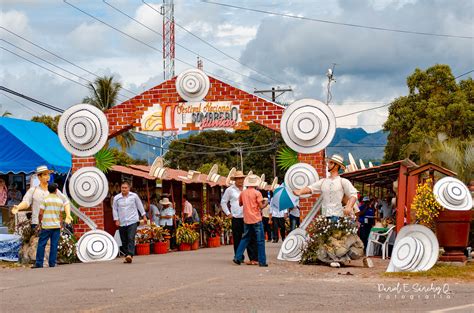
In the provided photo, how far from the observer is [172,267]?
1592 centimetres

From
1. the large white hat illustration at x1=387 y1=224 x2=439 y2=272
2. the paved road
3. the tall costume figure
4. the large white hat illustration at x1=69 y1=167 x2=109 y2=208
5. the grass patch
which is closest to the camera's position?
the paved road

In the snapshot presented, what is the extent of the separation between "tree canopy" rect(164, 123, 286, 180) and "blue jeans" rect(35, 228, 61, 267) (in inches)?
2237

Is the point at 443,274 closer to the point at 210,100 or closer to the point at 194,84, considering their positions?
the point at 210,100

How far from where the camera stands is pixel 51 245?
55.2ft

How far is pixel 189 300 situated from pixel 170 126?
10.8m

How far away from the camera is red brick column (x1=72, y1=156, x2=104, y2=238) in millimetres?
20656

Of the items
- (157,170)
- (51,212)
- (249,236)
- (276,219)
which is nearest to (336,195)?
(249,236)

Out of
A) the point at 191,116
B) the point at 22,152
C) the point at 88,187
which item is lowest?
the point at 88,187

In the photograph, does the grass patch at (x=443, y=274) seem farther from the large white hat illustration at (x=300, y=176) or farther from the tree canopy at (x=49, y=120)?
the tree canopy at (x=49, y=120)

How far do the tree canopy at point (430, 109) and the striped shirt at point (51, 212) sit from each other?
2653 cm

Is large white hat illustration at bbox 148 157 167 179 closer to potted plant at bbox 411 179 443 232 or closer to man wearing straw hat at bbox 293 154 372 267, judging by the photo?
Answer: man wearing straw hat at bbox 293 154 372 267

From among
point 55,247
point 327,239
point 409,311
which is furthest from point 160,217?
point 409,311

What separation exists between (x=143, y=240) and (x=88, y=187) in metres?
2.89

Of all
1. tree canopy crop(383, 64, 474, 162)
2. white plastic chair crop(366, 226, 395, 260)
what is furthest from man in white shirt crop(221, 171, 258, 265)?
tree canopy crop(383, 64, 474, 162)
